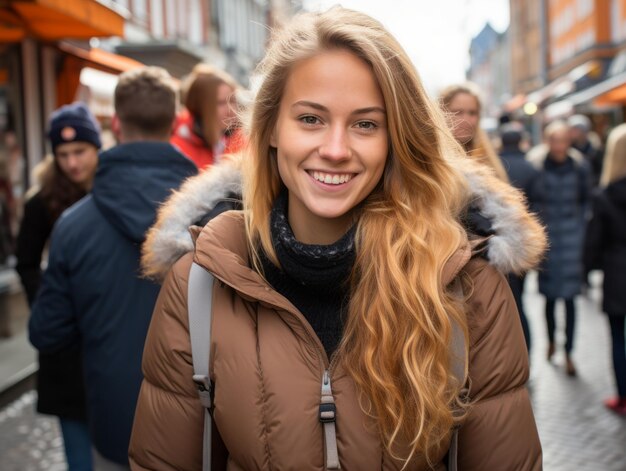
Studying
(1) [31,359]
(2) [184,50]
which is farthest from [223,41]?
(1) [31,359]

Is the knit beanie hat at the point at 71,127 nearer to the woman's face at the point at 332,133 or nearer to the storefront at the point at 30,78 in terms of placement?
the woman's face at the point at 332,133

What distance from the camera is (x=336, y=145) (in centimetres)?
195

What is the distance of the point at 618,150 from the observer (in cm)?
586

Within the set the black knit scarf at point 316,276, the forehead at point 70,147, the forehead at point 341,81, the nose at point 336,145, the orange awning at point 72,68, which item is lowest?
the black knit scarf at point 316,276

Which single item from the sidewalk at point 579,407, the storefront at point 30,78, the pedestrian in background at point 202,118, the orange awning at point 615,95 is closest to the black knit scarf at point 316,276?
the pedestrian in background at point 202,118

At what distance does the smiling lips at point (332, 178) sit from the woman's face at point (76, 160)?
269 cm

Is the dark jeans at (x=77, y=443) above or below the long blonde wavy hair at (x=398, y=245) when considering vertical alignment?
below

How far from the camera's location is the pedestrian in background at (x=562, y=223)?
23.9 ft

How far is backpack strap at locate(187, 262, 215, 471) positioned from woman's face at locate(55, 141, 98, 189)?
260cm

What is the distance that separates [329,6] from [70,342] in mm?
1724

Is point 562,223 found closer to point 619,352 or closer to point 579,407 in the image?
point 619,352

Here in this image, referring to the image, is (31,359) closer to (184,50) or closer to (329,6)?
(329,6)

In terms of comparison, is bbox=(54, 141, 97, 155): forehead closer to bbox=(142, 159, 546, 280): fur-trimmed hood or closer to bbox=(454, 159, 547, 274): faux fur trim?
bbox=(142, 159, 546, 280): fur-trimmed hood

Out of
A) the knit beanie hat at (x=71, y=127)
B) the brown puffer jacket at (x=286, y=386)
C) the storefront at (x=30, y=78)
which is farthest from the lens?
the storefront at (x=30, y=78)
